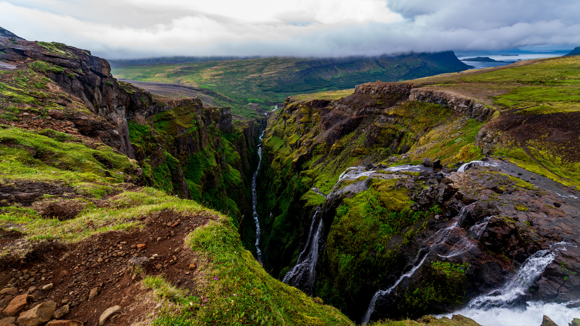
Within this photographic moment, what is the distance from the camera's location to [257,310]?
7.71 m

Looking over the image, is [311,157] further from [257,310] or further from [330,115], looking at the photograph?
[257,310]

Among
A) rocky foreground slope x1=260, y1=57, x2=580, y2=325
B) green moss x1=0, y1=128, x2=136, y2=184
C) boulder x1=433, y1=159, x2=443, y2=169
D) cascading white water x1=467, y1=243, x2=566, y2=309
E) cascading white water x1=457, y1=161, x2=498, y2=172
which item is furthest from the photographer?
boulder x1=433, y1=159, x2=443, y2=169

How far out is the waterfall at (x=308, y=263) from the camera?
35.3 meters

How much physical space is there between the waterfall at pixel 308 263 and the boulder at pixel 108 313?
1270 inches

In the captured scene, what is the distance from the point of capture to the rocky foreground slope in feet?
55.4

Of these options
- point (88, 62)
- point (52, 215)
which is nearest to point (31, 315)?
point (52, 215)

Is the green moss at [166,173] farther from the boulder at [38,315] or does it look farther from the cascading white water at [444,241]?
the cascading white water at [444,241]

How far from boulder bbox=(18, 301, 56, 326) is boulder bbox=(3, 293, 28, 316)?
0.65 ft

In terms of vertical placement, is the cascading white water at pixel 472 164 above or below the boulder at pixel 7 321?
below

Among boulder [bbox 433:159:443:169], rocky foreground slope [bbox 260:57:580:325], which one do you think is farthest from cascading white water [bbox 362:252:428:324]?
boulder [bbox 433:159:443:169]

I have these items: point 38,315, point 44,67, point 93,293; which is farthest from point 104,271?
point 44,67

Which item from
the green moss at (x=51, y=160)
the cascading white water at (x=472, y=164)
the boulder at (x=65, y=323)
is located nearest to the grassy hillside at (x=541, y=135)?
the cascading white water at (x=472, y=164)

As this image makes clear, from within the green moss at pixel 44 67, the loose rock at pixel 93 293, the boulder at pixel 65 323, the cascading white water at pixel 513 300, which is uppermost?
the green moss at pixel 44 67

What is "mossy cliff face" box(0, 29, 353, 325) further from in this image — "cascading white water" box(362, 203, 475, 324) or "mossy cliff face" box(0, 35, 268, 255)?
"cascading white water" box(362, 203, 475, 324)
